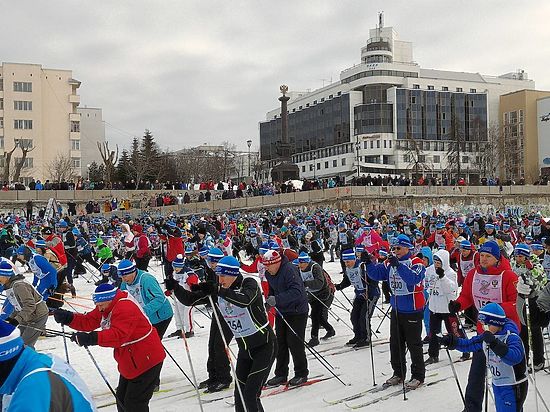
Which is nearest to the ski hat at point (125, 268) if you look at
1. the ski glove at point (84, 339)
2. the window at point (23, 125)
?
the ski glove at point (84, 339)

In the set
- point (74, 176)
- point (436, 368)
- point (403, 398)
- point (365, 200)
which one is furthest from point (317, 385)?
point (74, 176)

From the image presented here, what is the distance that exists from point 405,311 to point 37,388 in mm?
5492

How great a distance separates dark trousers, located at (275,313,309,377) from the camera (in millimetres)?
7688

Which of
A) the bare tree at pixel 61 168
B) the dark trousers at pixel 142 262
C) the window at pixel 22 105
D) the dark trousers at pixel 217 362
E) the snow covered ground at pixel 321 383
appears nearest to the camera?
the snow covered ground at pixel 321 383

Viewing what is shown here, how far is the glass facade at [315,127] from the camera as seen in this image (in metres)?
97.3

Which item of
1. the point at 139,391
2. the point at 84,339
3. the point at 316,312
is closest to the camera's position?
the point at 84,339

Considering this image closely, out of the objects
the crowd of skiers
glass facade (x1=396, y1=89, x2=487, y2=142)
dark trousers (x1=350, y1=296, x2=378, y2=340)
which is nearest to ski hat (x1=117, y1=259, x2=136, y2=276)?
the crowd of skiers

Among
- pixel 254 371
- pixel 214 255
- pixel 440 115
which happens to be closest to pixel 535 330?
pixel 254 371

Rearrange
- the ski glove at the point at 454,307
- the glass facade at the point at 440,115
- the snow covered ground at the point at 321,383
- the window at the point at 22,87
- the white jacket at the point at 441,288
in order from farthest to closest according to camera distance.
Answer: the glass facade at the point at 440,115 → the window at the point at 22,87 → the white jacket at the point at 441,288 → the snow covered ground at the point at 321,383 → the ski glove at the point at 454,307

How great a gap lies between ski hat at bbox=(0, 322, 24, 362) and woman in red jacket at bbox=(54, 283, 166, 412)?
2288mm

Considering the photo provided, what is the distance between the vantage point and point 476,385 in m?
6.06

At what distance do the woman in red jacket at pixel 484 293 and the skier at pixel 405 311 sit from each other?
2.56ft

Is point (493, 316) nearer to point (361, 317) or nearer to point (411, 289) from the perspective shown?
point (411, 289)

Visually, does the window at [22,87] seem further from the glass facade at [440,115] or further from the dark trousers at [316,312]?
the dark trousers at [316,312]
